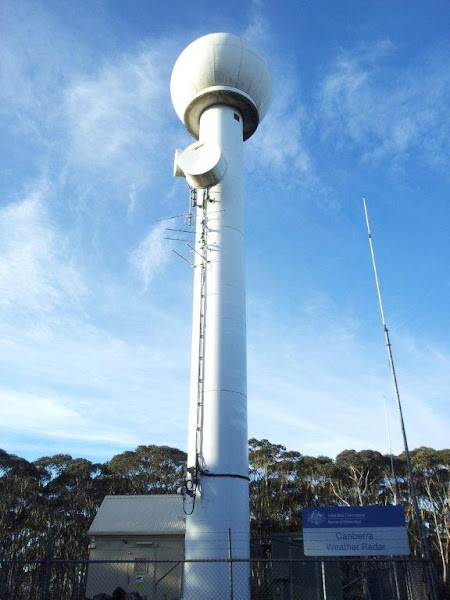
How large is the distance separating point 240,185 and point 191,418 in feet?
31.1

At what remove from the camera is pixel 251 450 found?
47.2 m

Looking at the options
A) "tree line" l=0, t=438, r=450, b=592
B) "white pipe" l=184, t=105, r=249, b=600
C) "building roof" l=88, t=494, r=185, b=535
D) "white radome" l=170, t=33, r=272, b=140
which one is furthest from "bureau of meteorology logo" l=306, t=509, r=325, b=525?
"tree line" l=0, t=438, r=450, b=592

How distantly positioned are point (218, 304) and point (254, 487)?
3287cm

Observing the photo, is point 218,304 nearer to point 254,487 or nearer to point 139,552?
point 139,552

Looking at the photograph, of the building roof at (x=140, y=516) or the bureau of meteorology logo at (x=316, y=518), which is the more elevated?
the building roof at (x=140, y=516)

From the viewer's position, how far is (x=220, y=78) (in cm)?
2100

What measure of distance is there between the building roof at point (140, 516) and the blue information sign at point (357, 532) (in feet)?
28.3

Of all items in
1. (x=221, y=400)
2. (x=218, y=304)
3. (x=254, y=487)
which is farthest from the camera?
(x=254, y=487)

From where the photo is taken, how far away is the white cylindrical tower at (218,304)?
14.3 metres

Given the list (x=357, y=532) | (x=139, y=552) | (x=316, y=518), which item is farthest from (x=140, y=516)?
(x=357, y=532)

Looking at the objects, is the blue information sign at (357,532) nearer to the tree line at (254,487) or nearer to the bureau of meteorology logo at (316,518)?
the bureau of meteorology logo at (316,518)

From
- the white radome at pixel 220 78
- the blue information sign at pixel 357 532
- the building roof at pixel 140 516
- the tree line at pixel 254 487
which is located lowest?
the blue information sign at pixel 357 532

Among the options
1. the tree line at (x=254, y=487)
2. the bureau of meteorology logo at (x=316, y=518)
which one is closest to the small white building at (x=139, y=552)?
the bureau of meteorology logo at (x=316, y=518)

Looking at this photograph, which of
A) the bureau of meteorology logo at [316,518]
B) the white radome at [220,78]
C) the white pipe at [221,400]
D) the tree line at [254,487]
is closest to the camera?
the bureau of meteorology logo at [316,518]
